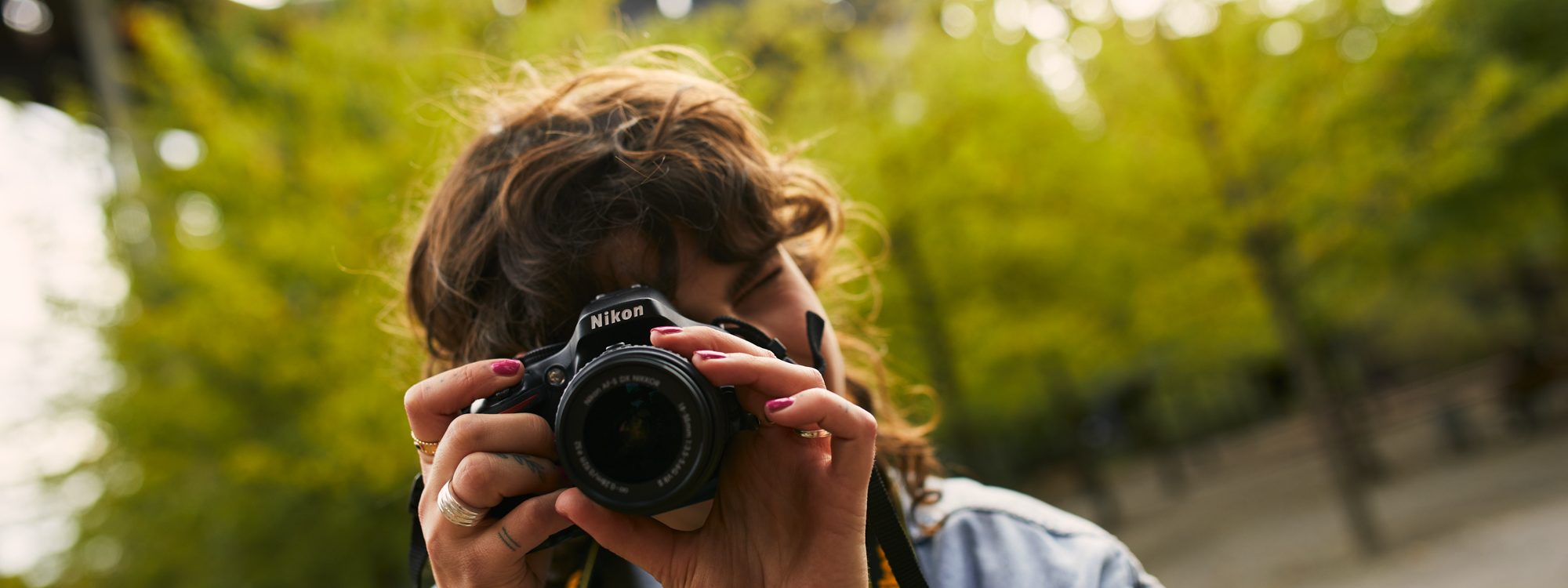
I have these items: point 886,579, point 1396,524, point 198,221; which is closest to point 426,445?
point 886,579

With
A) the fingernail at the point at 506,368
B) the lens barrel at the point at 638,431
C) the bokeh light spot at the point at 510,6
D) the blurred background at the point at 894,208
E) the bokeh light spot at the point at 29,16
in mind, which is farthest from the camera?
the bokeh light spot at the point at 29,16

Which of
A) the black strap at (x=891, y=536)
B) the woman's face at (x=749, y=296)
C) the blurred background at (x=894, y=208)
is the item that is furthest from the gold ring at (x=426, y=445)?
the blurred background at (x=894, y=208)

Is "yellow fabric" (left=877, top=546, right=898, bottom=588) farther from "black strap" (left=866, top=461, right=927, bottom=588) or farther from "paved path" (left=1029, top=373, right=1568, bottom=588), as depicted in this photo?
"paved path" (left=1029, top=373, right=1568, bottom=588)

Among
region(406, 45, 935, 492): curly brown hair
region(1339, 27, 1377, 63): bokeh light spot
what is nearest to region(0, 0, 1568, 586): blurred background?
region(1339, 27, 1377, 63): bokeh light spot

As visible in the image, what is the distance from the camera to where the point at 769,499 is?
4.33 ft

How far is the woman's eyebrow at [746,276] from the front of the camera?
1.50 m

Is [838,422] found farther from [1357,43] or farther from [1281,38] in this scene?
[1357,43]

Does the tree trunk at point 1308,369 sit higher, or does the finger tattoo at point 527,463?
the tree trunk at point 1308,369

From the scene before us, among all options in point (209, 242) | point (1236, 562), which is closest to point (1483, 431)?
point (1236, 562)

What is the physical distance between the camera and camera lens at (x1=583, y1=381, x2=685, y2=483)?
122 cm

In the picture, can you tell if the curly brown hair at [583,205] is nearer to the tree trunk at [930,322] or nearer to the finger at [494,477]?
the finger at [494,477]

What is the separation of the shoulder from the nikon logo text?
546 millimetres

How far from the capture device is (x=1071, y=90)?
7730 mm

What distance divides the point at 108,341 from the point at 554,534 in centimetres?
726
